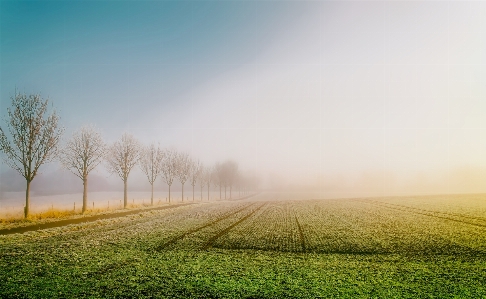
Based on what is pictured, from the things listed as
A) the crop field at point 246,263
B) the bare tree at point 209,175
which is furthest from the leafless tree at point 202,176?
the crop field at point 246,263

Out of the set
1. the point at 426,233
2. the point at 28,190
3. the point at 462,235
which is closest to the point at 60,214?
the point at 28,190

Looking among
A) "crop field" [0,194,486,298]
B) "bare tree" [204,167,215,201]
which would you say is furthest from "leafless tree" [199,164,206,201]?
"crop field" [0,194,486,298]

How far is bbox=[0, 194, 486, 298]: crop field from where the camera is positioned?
12453mm

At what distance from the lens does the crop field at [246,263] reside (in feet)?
40.9

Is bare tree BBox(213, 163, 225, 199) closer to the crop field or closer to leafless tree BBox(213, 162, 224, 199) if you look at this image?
leafless tree BBox(213, 162, 224, 199)

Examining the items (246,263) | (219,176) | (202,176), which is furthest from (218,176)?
(246,263)

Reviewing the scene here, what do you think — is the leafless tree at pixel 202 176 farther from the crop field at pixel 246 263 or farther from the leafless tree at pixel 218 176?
the crop field at pixel 246 263

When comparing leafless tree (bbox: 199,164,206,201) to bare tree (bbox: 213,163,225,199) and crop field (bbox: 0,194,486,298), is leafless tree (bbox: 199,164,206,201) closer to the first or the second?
bare tree (bbox: 213,163,225,199)

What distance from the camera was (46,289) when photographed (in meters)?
12.5

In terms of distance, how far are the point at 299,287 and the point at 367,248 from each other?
32.6ft

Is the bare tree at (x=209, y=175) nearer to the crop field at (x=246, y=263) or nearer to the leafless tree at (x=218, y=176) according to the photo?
the leafless tree at (x=218, y=176)

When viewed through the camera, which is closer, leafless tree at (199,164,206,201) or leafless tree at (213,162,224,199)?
leafless tree at (199,164,206,201)

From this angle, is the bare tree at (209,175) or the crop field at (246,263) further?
the bare tree at (209,175)

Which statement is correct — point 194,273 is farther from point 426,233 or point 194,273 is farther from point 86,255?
point 426,233
